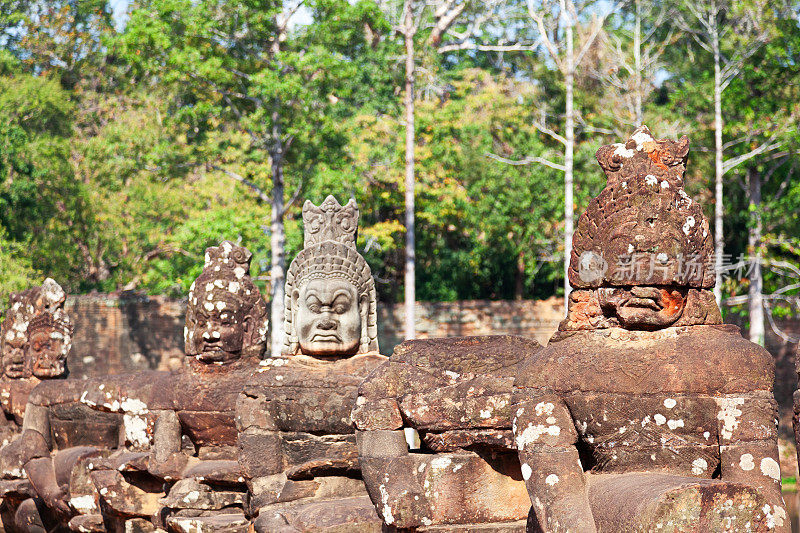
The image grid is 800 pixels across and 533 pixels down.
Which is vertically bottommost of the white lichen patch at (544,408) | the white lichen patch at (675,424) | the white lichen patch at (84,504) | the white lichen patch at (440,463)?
the white lichen patch at (84,504)

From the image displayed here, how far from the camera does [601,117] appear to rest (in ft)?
70.4

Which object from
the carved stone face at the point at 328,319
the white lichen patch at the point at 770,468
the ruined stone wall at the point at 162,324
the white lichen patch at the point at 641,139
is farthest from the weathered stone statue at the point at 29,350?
the ruined stone wall at the point at 162,324

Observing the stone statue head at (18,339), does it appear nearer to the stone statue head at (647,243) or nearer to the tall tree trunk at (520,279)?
the stone statue head at (647,243)

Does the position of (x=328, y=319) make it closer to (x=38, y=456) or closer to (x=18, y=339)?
(x=38, y=456)

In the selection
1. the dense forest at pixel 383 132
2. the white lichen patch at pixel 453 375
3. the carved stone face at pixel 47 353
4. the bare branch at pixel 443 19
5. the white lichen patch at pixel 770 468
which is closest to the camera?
the white lichen patch at pixel 770 468

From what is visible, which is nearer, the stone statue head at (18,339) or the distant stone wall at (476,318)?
the stone statue head at (18,339)

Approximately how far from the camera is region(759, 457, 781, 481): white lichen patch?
4164 millimetres

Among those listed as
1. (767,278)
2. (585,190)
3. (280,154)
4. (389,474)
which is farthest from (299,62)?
(389,474)

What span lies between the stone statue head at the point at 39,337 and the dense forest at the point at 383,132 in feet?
28.2

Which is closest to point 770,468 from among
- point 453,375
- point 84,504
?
point 453,375

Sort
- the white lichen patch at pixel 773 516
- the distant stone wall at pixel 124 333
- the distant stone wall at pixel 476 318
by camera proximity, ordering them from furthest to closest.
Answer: the distant stone wall at pixel 124 333 → the distant stone wall at pixel 476 318 → the white lichen patch at pixel 773 516

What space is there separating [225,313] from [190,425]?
779mm

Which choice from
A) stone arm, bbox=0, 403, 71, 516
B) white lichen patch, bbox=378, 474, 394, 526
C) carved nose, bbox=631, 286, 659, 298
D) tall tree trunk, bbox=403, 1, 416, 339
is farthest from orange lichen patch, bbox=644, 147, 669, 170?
tall tree trunk, bbox=403, 1, 416, 339

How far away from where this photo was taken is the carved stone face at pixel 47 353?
9.57 meters
